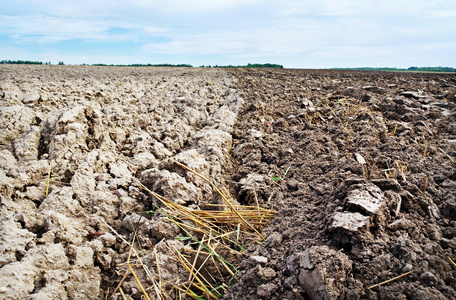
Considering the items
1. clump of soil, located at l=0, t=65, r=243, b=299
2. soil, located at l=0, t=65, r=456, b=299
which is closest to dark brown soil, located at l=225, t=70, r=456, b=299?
soil, located at l=0, t=65, r=456, b=299

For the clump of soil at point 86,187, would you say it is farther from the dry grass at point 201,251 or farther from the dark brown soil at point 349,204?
the dark brown soil at point 349,204

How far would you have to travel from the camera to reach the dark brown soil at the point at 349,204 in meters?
1.62

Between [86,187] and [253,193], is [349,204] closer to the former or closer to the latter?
[253,193]

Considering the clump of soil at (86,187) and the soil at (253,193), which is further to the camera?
the clump of soil at (86,187)

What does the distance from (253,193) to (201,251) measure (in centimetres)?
87

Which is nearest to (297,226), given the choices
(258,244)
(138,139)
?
(258,244)

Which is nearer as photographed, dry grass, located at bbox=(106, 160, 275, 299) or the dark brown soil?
the dark brown soil

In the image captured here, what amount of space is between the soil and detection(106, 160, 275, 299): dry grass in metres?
0.08

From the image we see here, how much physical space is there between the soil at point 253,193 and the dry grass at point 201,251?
8 centimetres

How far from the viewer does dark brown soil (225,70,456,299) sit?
5.33ft

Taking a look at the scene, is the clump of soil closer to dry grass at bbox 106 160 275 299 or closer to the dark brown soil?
dry grass at bbox 106 160 275 299

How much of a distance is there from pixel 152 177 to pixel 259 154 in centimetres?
154

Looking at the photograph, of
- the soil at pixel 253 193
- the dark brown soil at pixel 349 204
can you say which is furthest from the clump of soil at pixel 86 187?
the dark brown soil at pixel 349 204

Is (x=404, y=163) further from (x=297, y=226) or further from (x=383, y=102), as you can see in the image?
(x=383, y=102)
